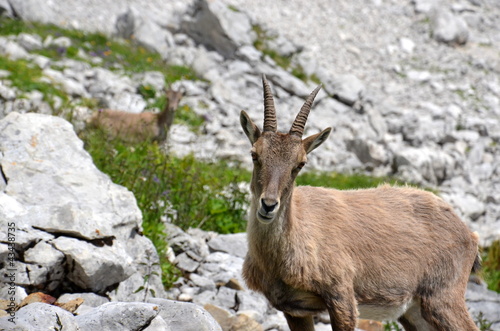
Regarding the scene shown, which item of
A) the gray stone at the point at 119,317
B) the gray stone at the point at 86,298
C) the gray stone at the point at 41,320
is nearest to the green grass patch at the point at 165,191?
the gray stone at the point at 86,298

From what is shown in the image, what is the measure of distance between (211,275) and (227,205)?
6.29ft

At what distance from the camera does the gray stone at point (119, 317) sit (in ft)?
14.7

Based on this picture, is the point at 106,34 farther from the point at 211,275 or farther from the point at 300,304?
the point at 300,304

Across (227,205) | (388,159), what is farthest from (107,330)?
(388,159)

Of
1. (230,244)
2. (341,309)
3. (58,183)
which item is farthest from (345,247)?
(58,183)

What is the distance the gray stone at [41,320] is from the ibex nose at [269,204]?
1.73 meters

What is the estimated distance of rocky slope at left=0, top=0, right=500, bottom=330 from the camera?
609 cm

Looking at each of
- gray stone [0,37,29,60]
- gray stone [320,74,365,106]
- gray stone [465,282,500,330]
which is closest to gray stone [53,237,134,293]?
gray stone [465,282,500,330]

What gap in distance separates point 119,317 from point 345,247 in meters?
2.37

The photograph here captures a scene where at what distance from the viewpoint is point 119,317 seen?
4.54m

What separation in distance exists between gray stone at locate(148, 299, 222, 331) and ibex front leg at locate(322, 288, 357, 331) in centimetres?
114

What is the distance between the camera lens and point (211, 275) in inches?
309

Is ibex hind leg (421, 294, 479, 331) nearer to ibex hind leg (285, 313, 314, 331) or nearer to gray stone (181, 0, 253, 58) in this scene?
ibex hind leg (285, 313, 314, 331)

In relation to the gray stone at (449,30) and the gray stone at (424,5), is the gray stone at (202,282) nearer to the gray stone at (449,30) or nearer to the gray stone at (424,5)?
the gray stone at (449,30)
